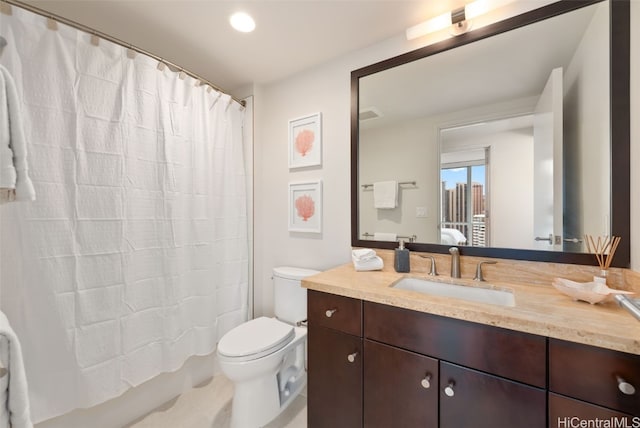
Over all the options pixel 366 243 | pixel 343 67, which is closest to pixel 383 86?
pixel 343 67

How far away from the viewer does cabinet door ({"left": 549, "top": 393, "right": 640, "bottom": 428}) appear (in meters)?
0.67

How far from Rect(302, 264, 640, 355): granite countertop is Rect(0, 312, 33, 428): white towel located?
35.4 inches

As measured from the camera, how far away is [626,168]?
978 mm

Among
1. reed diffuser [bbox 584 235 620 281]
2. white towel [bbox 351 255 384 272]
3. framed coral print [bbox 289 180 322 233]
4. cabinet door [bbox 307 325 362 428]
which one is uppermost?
framed coral print [bbox 289 180 322 233]

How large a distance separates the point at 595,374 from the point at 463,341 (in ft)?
1.05

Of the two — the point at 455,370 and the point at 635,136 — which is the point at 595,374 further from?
the point at 635,136

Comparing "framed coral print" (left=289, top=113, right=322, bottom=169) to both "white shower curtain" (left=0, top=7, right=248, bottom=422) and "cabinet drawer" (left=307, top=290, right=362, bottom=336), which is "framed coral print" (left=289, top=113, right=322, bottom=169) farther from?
"cabinet drawer" (left=307, top=290, right=362, bottom=336)

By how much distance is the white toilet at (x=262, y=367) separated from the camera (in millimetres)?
1307

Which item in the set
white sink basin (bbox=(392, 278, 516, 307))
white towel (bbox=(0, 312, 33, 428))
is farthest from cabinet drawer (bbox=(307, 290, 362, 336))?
white towel (bbox=(0, 312, 33, 428))

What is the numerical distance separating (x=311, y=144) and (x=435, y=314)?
1.37 m

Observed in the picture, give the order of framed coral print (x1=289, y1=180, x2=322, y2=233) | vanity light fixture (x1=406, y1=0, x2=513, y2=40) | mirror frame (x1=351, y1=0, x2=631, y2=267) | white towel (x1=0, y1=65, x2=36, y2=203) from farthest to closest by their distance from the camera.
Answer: framed coral print (x1=289, y1=180, x2=322, y2=233) → vanity light fixture (x1=406, y1=0, x2=513, y2=40) → mirror frame (x1=351, y1=0, x2=631, y2=267) → white towel (x1=0, y1=65, x2=36, y2=203)

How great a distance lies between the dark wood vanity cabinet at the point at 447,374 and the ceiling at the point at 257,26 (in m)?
1.49

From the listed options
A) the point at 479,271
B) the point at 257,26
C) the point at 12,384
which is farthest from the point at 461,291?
the point at 257,26

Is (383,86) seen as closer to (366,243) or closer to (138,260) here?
(366,243)
